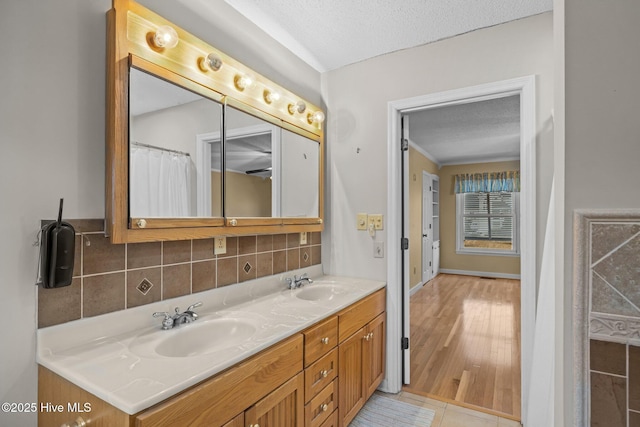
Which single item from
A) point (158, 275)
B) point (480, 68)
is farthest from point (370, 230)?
point (158, 275)

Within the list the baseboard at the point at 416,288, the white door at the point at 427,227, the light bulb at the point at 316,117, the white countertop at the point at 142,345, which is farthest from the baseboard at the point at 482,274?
→ the white countertop at the point at 142,345

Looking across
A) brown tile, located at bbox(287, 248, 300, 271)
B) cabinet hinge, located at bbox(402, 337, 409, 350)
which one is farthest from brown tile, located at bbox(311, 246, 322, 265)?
cabinet hinge, located at bbox(402, 337, 409, 350)

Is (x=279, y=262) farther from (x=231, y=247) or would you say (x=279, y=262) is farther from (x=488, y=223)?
(x=488, y=223)

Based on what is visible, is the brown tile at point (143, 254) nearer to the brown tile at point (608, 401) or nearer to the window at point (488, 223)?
the brown tile at point (608, 401)

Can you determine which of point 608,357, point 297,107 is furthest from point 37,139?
point 608,357

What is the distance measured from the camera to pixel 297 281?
2078 mm

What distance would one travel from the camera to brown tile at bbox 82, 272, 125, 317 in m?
1.15

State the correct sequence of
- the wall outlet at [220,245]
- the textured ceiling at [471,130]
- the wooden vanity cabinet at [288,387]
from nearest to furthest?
the wooden vanity cabinet at [288,387]
the wall outlet at [220,245]
the textured ceiling at [471,130]

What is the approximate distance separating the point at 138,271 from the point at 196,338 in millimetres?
379

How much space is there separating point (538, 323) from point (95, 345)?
2105 millimetres

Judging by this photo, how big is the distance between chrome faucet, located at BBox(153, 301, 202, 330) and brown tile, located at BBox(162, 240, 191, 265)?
0.22 meters

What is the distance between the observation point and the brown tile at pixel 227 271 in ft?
5.46

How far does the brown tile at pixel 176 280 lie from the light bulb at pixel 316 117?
1345 millimetres

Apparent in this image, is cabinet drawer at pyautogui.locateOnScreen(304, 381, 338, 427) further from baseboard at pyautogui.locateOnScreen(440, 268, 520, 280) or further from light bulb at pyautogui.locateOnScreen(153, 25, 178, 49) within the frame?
baseboard at pyautogui.locateOnScreen(440, 268, 520, 280)
